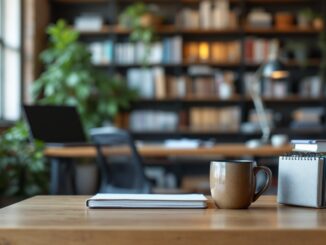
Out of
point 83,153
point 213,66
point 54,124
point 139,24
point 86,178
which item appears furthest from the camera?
point 213,66

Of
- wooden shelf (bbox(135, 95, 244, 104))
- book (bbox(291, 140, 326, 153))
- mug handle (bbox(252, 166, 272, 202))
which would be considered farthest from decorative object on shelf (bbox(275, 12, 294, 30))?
mug handle (bbox(252, 166, 272, 202))

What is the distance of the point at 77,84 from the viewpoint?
504 cm

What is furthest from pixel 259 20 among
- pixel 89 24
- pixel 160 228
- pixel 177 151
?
pixel 160 228

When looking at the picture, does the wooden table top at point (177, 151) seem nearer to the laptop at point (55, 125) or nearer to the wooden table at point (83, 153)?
the wooden table at point (83, 153)

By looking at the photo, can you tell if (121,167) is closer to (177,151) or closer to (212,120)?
(177,151)

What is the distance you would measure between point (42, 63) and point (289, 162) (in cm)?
481

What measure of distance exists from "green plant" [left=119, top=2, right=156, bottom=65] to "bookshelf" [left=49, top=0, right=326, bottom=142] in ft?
0.49

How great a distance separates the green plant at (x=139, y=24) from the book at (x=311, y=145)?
→ 427cm

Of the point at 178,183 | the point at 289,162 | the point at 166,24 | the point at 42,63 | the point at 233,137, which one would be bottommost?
the point at 178,183

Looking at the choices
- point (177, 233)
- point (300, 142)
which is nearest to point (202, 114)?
point (300, 142)

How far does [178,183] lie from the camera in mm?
5707

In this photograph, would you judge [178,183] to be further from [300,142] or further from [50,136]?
[300,142]

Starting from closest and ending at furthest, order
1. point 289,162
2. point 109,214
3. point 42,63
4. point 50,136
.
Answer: point 109,214 → point 289,162 → point 50,136 → point 42,63

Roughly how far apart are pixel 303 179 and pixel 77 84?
4.10m
